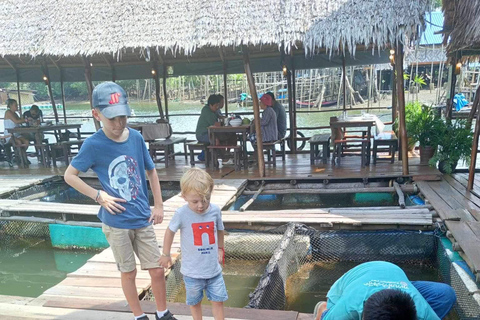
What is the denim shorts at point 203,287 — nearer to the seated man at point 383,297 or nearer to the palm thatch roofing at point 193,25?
the seated man at point 383,297

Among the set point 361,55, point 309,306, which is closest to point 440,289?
point 309,306

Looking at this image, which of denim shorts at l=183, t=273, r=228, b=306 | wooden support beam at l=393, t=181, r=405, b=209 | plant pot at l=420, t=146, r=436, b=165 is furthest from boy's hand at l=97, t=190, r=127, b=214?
plant pot at l=420, t=146, r=436, b=165

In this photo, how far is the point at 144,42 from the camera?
5898 millimetres

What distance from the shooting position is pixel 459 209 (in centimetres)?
419

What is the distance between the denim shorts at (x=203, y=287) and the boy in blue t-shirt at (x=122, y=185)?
9.8 inches

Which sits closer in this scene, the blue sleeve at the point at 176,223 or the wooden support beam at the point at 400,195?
the blue sleeve at the point at 176,223

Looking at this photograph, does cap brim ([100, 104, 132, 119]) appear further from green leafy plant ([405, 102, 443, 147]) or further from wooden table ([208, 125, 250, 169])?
green leafy plant ([405, 102, 443, 147])

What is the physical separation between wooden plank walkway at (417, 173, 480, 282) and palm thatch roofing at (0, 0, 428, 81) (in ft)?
6.93

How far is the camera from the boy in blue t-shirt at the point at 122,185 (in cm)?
210

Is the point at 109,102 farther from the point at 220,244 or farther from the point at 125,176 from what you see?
the point at 220,244

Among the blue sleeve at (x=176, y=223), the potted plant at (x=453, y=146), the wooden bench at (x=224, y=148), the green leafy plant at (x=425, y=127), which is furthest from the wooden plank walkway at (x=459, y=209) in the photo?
the wooden bench at (x=224, y=148)

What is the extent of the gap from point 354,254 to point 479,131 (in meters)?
2.12

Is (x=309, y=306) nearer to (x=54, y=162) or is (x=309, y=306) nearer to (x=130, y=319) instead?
(x=130, y=319)

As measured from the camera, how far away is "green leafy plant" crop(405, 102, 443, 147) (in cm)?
584
